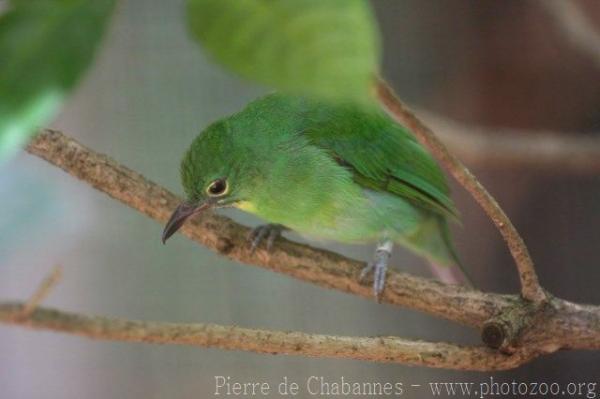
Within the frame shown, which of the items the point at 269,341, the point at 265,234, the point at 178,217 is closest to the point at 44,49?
the point at 269,341

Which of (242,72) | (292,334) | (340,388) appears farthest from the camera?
(340,388)

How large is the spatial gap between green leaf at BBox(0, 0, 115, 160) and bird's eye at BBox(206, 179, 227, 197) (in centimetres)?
92

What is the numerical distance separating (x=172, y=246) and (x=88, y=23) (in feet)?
6.09

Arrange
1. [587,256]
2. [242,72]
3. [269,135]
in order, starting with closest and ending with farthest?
[242,72] < [269,135] < [587,256]

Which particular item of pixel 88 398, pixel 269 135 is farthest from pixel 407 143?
pixel 88 398

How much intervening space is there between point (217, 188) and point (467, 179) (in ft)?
1.90

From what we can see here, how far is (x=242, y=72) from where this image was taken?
0.39 m

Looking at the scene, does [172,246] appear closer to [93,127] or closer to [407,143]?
[93,127]

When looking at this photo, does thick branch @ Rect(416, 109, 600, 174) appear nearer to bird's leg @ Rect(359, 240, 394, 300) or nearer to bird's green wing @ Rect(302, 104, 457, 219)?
bird's green wing @ Rect(302, 104, 457, 219)

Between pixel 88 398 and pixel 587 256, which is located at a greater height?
pixel 587 256

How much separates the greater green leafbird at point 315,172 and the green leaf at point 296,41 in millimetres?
942

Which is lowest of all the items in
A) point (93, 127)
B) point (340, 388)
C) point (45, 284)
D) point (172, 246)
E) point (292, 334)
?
point (45, 284)

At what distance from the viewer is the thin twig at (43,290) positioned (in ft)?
1.76

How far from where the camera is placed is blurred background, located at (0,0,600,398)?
6.41 ft
